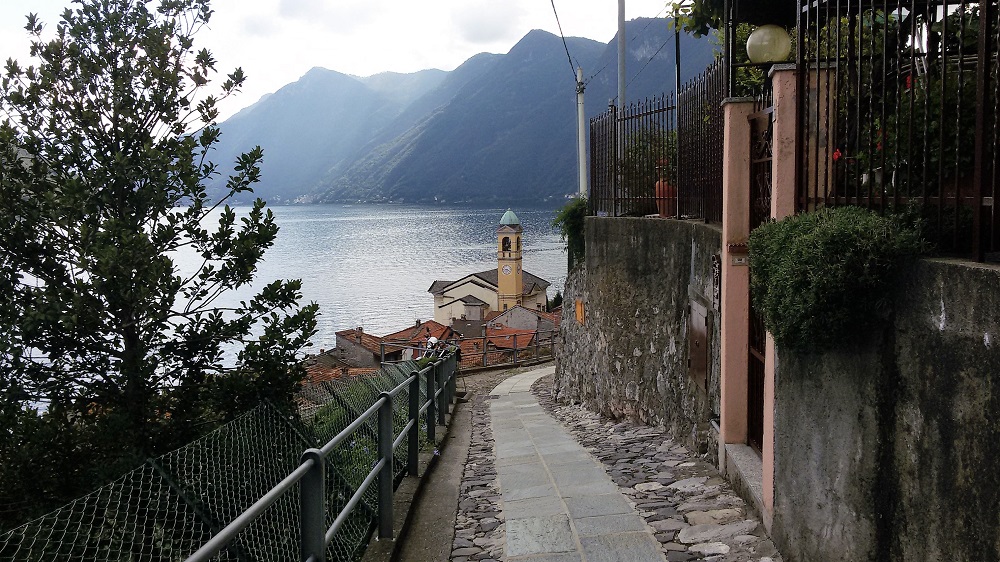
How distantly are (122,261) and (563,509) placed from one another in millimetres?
3484

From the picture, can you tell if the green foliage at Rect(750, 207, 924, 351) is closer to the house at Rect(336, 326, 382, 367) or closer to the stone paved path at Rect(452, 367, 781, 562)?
the stone paved path at Rect(452, 367, 781, 562)

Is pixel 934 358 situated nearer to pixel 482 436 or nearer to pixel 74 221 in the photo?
pixel 74 221

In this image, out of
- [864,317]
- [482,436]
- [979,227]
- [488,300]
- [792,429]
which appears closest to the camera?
[979,227]

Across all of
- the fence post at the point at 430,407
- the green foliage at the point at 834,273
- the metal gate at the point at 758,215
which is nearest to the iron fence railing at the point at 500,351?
the fence post at the point at 430,407

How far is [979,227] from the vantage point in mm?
2697

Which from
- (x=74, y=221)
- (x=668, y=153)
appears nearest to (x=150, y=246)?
(x=74, y=221)

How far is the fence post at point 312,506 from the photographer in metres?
3.22

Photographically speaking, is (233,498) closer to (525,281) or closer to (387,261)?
(525,281)

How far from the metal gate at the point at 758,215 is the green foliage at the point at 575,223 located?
27.7ft

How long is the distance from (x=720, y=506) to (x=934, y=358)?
2.80m

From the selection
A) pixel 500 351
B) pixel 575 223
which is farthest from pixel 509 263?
pixel 575 223

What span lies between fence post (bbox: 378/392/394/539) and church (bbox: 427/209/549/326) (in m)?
56.3

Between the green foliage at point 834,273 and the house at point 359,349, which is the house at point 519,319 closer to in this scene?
the house at point 359,349

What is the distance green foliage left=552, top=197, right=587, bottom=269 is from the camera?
14.5 meters
